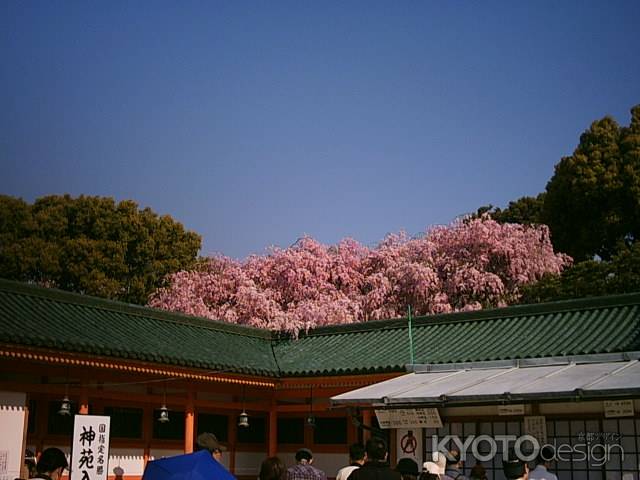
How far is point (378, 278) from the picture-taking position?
30.6m

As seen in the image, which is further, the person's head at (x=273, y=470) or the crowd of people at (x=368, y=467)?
the person's head at (x=273, y=470)

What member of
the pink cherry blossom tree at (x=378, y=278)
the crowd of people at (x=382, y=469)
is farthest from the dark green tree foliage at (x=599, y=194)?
the crowd of people at (x=382, y=469)

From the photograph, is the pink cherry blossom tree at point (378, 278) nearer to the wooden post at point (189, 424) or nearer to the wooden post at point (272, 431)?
the wooden post at point (272, 431)

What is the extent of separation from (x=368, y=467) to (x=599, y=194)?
92.3 ft

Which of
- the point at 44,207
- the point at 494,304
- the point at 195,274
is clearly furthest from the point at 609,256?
the point at 44,207

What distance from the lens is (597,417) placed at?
13.4 metres

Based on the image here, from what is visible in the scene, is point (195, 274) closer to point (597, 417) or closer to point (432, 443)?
point (432, 443)

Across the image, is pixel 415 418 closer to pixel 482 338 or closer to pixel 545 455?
pixel 545 455

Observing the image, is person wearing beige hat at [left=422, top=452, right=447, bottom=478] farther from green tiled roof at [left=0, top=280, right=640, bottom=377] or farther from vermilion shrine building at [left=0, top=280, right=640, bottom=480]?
green tiled roof at [left=0, top=280, right=640, bottom=377]

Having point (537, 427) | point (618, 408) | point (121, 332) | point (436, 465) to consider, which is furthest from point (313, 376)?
point (436, 465)

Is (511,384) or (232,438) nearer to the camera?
(511,384)

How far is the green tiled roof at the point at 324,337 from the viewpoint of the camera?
1530 centimetres

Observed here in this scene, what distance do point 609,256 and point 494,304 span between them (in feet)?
23.6

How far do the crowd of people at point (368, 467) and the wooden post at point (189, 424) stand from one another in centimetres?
727
